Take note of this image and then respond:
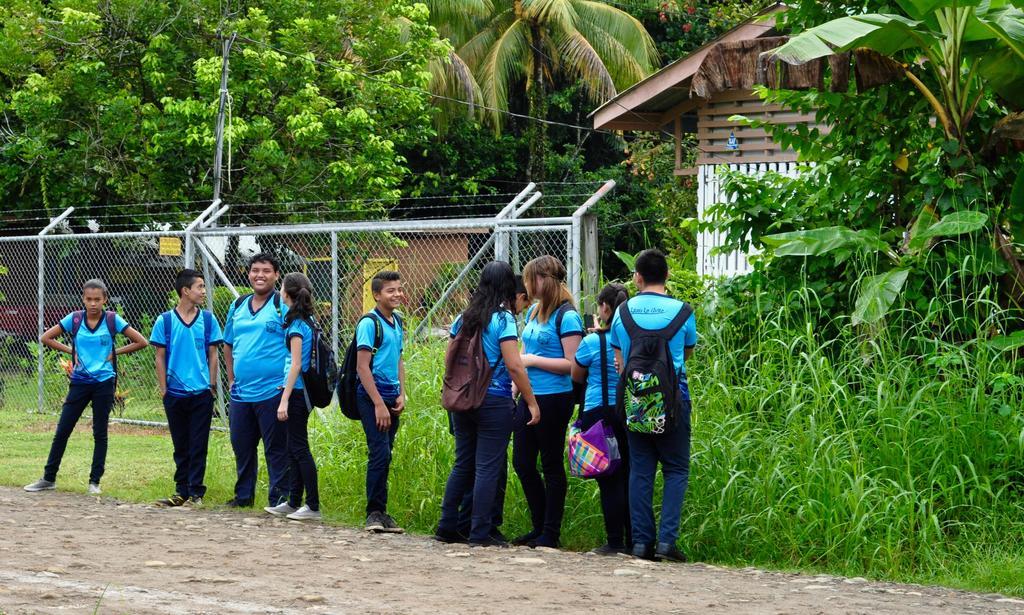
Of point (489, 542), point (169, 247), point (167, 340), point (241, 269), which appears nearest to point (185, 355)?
point (167, 340)

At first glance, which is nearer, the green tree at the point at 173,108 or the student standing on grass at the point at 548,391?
the student standing on grass at the point at 548,391

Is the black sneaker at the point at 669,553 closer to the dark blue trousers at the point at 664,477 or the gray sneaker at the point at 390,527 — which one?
the dark blue trousers at the point at 664,477

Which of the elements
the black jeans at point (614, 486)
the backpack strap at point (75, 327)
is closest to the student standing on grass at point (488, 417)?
the black jeans at point (614, 486)

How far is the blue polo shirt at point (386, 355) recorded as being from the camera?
820cm

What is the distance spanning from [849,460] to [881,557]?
0.61 m


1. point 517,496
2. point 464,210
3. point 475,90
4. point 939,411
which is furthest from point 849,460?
point 464,210

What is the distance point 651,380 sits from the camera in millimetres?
7094

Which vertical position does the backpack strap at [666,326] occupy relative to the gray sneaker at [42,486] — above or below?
above

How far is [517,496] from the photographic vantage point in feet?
27.6

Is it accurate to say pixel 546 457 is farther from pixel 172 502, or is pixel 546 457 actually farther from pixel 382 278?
pixel 172 502

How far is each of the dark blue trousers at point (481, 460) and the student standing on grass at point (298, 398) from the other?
123 cm

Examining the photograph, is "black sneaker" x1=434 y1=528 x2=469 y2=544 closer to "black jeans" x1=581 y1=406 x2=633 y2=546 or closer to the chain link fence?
"black jeans" x1=581 y1=406 x2=633 y2=546

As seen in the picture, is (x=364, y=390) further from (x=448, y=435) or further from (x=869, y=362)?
(x=869, y=362)

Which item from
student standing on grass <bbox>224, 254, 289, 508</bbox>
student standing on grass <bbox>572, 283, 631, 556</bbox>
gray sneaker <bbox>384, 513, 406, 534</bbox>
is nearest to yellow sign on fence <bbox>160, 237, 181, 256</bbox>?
student standing on grass <bbox>224, 254, 289, 508</bbox>
